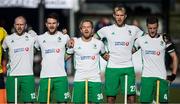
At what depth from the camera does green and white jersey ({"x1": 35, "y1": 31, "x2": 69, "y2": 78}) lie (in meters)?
12.7

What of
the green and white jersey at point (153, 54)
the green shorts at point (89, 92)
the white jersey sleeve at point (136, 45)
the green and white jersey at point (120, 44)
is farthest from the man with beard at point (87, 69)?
the green and white jersey at point (153, 54)

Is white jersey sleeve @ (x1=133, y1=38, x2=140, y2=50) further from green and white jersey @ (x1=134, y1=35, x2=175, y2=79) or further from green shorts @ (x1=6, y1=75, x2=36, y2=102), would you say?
green shorts @ (x1=6, y1=75, x2=36, y2=102)

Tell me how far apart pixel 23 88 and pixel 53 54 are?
879 mm

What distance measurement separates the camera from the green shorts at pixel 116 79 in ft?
41.9

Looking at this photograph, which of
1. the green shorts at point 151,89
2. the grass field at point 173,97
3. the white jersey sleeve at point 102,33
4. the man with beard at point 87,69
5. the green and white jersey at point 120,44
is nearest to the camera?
the man with beard at point 87,69

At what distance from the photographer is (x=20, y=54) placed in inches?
509

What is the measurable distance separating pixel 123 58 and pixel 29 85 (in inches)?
70.2

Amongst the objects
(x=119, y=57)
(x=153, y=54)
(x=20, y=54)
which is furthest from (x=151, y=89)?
(x=20, y=54)

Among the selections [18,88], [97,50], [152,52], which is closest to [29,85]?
[18,88]

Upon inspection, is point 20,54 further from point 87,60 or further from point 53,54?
point 87,60

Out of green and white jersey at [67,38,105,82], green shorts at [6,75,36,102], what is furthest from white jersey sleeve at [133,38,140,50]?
green shorts at [6,75,36,102]

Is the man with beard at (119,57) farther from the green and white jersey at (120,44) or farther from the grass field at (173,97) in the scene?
the grass field at (173,97)

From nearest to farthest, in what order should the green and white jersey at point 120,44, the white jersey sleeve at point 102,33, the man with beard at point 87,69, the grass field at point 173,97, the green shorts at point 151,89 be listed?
1. the man with beard at point 87,69
2. the green shorts at point 151,89
3. the green and white jersey at point 120,44
4. the white jersey sleeve at point 102,33
5. the grass field at point 173,97

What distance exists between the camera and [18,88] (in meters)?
13.0
